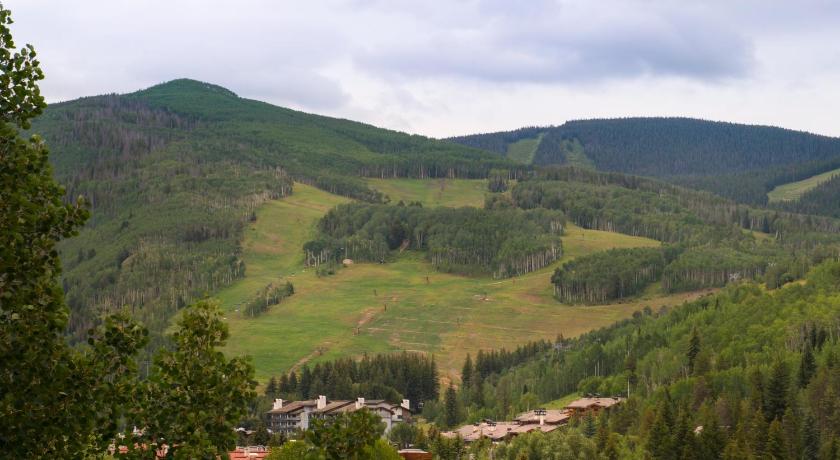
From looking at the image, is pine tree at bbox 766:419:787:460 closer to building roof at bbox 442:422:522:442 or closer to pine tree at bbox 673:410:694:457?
pine tree at bbox 673:410:694:457

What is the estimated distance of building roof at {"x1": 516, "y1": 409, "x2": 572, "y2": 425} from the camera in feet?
588

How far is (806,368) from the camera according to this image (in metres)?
174

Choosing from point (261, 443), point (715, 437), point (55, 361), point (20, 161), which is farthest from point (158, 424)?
point (261, 443)

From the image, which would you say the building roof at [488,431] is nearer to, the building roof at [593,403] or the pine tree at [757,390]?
the building roof at [593,403]


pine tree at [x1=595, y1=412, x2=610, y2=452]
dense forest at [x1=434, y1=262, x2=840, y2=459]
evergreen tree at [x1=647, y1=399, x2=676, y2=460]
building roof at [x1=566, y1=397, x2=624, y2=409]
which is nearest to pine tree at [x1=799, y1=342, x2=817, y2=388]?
dense forest at [x1=434, y1=262, x2=840, y2=459]

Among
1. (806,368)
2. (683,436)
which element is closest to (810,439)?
(683,436)

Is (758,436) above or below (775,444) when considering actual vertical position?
above

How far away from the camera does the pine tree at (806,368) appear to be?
172 meters

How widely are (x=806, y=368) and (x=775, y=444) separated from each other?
40.4m

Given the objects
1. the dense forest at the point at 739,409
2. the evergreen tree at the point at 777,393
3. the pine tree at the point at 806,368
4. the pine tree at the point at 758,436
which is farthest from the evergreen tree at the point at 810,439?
the pine tree at the point at 806,368

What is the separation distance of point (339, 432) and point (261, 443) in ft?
418

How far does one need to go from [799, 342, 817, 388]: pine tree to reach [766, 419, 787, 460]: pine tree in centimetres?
3555

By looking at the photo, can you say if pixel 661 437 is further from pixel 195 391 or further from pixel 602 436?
pixel 195 391

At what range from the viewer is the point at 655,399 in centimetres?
17762
